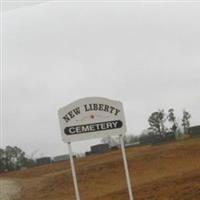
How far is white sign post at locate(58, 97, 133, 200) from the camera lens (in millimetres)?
6367

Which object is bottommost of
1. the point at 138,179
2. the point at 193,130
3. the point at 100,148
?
the point at 138,179

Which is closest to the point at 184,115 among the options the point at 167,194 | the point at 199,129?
the point at 199,129

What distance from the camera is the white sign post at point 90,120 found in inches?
251

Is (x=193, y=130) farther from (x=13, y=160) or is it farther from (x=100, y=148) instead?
(x=13, y=160)

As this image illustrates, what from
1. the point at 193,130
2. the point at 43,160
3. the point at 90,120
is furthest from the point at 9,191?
the point at 43,160

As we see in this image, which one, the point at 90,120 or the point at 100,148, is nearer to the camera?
the point at 90,120

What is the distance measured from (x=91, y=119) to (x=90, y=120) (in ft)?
0.06

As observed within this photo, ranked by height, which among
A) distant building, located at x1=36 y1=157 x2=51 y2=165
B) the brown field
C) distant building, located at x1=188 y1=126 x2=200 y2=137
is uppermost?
distant building, located at x1=36 y1=157 x2=51 y2=165

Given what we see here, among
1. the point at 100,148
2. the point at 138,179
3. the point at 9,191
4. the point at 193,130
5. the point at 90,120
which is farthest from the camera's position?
the point at 100,148

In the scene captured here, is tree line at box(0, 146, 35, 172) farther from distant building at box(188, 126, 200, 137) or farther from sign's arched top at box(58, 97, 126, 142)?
sign's arched top at box(58, 97, 126, 142)

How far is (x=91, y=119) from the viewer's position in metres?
6.55

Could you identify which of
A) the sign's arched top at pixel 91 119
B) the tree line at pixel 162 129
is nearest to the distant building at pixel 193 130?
the tree line at pixel 162 129

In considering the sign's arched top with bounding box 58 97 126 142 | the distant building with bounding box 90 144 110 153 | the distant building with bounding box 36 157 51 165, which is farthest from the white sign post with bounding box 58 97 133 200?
the distant building with bounding box 36 157 51 165

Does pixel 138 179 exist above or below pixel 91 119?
below
